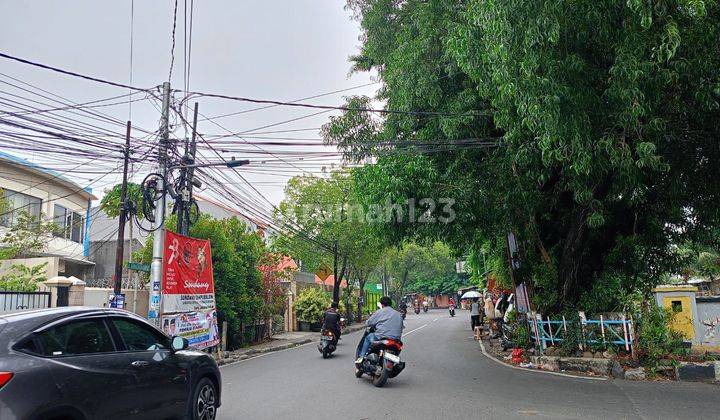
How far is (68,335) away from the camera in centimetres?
440

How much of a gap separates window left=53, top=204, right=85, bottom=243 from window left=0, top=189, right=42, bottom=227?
1.55 meters

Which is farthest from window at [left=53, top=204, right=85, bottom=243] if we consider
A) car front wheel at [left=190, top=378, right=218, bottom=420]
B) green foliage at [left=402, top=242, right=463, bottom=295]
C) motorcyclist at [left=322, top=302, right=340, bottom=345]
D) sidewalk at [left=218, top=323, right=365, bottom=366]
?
green foliage at [left=402, top=242, right=463, bottom=295]

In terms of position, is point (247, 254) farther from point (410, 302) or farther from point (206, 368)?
point (410, 302)

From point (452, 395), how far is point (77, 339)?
5.71 meters

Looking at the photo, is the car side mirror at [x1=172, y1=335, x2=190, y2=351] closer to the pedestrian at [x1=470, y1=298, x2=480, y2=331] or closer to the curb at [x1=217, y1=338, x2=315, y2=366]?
the curb at [x1=217, y1=338, x2=315, y2=366]

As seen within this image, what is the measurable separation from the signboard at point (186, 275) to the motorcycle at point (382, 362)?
4883 millimetres

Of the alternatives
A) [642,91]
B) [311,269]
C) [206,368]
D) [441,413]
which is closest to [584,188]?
[642,91]

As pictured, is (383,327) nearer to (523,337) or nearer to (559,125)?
(559,125)

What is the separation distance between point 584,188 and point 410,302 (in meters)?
61.7

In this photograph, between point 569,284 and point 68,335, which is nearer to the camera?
point 68,335

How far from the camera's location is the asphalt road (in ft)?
23.1

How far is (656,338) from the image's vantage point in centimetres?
1034

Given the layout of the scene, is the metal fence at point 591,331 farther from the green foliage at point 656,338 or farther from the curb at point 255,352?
the curb at point 255,352

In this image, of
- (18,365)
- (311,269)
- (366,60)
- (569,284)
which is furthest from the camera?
(311,269)
